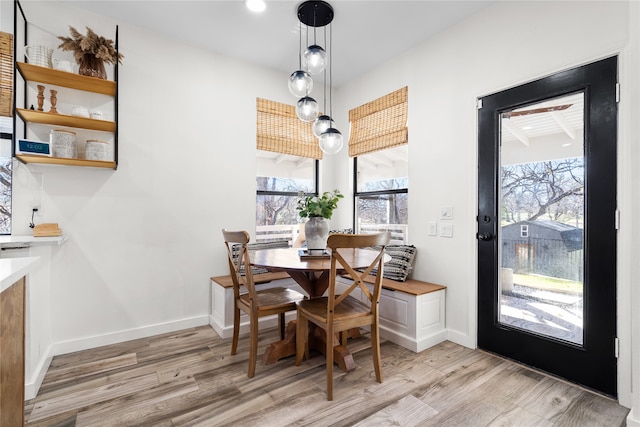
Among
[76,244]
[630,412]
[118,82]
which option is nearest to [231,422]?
[76,244]

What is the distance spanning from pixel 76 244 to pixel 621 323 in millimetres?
3842

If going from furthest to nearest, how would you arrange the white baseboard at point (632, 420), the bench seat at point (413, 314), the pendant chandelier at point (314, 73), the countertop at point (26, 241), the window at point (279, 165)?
the window at point (279, 165) → the bench seat at point (413, 314) → the pendant chandelier at point (314, 73) → the countertop at point (26, 241) → the white baseboard at point (632, 420)

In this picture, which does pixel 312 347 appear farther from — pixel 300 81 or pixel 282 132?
pixel 282 132

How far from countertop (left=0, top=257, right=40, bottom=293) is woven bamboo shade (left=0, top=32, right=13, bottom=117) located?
1658mm

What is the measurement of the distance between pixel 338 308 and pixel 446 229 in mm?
1294

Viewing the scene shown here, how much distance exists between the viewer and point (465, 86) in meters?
2.61

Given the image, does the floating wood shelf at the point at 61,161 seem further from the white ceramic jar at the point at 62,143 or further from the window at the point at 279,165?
the window at the point at 279,165

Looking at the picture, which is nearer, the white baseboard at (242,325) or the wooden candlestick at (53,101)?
the wooden candlestick at (53,101)

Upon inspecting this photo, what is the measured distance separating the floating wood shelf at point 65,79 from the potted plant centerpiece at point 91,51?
0.06 m

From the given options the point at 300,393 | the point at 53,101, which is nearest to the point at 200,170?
the point at 53,101

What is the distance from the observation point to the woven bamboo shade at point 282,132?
11.4 ft

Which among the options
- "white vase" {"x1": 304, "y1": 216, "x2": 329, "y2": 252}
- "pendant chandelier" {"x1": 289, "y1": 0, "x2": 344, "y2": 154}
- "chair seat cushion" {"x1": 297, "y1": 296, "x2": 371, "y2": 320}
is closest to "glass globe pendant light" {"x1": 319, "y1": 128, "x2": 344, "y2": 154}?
"pendant chandelier" {"x1": 289, "y1": 0, "x2": 344, "y2": 154}

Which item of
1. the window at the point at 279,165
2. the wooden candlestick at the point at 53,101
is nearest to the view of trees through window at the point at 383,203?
the window at the point at 279,165

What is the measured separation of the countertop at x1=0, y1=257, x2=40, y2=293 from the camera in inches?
37.1
